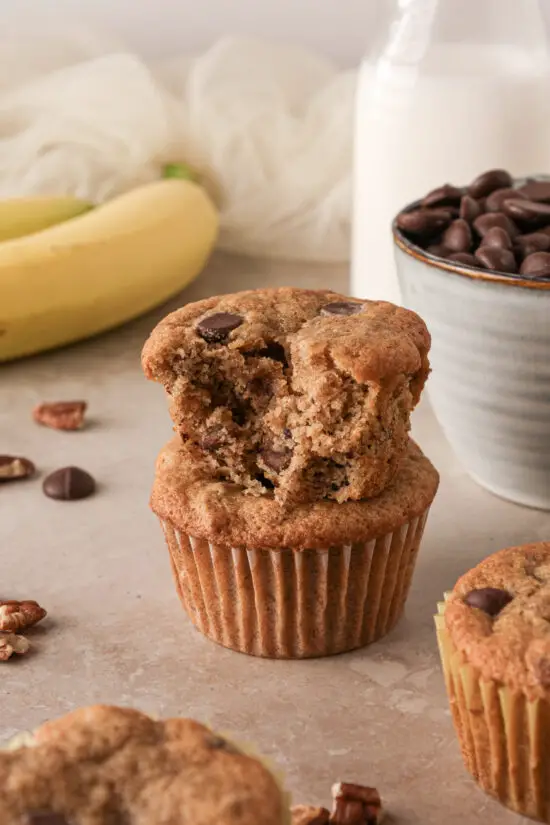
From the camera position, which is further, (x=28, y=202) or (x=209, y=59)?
(x=209, y=59)

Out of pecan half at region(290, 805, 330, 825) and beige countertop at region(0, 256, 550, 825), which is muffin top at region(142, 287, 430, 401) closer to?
beige countertop at region(0, 256, 550, 825)

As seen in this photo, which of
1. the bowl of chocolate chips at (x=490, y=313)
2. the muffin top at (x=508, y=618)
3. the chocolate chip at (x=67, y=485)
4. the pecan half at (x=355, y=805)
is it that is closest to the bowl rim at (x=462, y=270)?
the bowl of chocolate chips at (x=490, y=313)

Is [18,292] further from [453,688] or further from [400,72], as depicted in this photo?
[453,688]

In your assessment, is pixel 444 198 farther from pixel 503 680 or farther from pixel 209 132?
pixel 209 132

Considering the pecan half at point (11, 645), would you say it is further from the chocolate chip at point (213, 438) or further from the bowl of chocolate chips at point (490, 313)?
the bowl of chocolate chips at point (490, 313)

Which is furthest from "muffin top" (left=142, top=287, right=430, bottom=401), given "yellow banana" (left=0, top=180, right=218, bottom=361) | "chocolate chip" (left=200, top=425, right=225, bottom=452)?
"yellow banana" (left=0, top=180, right=218, bottom=361)

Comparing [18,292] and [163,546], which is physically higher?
[18,292]

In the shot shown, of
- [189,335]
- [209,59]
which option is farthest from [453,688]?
[209,59]
